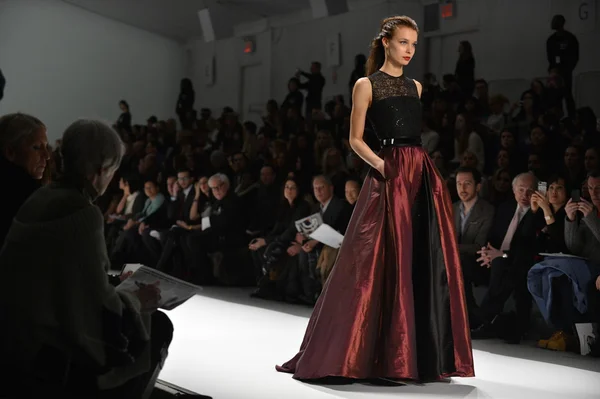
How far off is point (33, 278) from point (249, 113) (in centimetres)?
1075

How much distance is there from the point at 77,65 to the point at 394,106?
1068cm

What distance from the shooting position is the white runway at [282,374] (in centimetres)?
291

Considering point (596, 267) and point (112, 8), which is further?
point (112, 8)

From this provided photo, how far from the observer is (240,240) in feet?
20.7

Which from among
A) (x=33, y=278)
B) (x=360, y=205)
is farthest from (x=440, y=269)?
(x=33, y=278)

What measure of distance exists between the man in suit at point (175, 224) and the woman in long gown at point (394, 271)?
3.73m

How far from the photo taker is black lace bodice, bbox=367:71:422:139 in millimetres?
3033

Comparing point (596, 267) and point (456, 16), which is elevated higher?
point (456, 16)

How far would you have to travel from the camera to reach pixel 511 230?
4.41 meters

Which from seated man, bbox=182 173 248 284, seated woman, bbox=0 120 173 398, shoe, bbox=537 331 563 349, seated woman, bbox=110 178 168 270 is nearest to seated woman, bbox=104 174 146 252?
seated woman, bbox=110 178 168 270

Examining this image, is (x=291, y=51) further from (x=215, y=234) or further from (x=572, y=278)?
(x=572, y=278)

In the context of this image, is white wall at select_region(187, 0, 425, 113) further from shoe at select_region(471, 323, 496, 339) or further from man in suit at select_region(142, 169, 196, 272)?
shoe at select_region(471, 323, 496, 339)

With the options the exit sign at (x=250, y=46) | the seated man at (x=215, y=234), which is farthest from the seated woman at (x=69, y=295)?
the exit sign at (x=250, y=46)

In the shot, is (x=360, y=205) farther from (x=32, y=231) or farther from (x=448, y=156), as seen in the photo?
(x=448, y=156)
